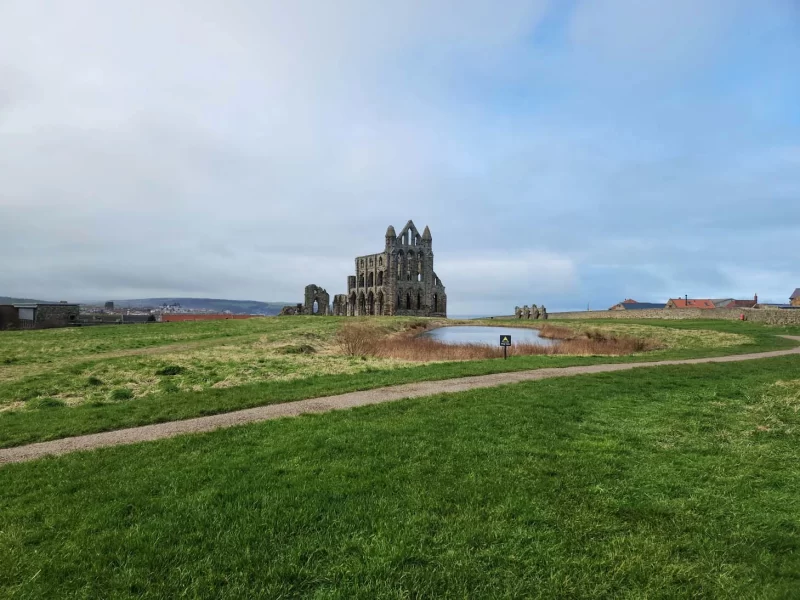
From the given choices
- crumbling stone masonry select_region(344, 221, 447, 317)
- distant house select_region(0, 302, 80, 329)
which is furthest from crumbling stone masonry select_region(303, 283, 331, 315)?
distant house select_region(0, 302, 80, 329)

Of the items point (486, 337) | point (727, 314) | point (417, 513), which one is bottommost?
point (417, 513)

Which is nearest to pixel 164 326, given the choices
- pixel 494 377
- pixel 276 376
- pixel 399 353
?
pixel 399 353

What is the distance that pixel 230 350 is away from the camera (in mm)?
23656

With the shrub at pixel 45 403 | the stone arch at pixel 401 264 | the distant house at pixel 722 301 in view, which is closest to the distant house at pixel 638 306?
the distant house at pixel 722 301

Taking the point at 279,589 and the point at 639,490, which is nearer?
the point at 279,589

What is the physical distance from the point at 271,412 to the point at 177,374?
7.95 m

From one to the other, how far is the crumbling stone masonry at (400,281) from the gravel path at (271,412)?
70.0 metres

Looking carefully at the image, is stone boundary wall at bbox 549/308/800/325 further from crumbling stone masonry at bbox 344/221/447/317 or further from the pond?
crumbling stone masonry at bbox 344/221/447/317

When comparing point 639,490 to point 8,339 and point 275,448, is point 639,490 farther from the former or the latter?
point 8,339

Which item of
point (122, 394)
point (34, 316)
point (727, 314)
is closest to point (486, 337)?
point (727, 314)

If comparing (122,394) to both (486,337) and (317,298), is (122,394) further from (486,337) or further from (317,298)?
(317,298)

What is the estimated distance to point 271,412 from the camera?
1046 cm

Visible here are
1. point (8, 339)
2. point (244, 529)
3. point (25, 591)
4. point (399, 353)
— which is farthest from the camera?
point (8, 339)

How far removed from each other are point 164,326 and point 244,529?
1587 inches
